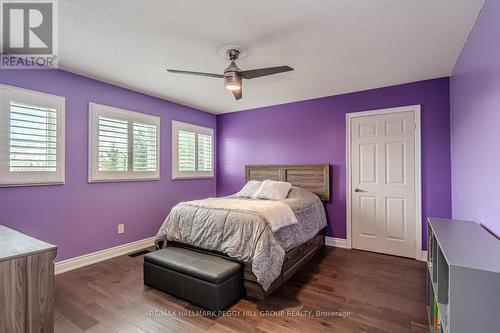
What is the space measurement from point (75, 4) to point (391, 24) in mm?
2509

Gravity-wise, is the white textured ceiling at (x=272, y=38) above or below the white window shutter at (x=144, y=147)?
above

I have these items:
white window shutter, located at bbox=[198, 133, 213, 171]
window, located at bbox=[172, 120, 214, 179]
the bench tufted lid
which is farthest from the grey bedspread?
white window shutter, located at bbox=[198, 133, 213, 171]

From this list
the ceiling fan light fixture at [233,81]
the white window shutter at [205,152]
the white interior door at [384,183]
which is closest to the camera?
the ceiling fan light fixture at [233,81]

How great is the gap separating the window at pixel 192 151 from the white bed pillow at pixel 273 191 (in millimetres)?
1543

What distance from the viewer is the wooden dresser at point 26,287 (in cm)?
137

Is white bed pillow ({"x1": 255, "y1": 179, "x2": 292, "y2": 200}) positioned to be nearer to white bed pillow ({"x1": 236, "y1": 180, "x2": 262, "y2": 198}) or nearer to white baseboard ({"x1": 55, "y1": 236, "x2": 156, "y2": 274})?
white bed pillow ({"x1": 236, "y1": 180, "x2": 262, "y2": 198})

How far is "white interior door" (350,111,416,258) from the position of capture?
336cm

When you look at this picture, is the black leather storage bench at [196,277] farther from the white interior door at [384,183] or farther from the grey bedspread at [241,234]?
the white interior door at [384,183]

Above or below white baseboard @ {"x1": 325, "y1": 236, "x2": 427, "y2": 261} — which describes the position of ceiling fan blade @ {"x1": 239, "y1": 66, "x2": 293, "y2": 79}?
above

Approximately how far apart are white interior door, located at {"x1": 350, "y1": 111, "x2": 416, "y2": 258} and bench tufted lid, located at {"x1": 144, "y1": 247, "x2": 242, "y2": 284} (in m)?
2.34

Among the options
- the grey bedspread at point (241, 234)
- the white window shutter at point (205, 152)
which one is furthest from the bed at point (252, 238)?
the white window shutter at point (205, 152)

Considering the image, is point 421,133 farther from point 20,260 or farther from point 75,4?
point 20,260

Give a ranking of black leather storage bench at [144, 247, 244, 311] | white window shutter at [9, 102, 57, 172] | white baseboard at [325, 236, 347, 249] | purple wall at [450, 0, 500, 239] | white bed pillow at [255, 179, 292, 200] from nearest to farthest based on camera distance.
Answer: purple wall at [450, 0, 500, 239]
black leather storage bench at [144, 247, 244, 311]
white window shutter at [9, 102, 57, 172]
white bed pillow at [255, 179, 292, 200]
white baseboard at [325, 236, 347, 249]

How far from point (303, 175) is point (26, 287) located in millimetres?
3569
